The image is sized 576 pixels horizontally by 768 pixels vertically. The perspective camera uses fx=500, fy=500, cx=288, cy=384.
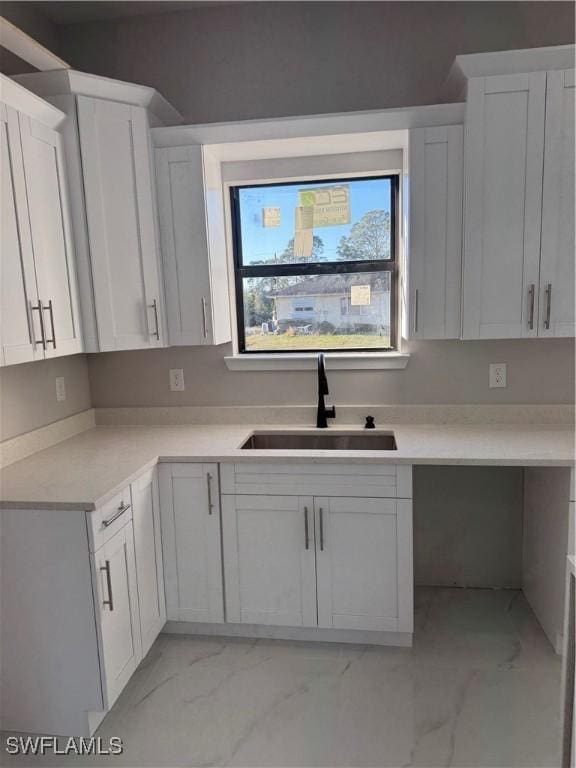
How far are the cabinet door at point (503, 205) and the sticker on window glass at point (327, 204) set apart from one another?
0.65 m

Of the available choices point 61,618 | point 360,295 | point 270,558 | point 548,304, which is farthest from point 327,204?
point 61,618

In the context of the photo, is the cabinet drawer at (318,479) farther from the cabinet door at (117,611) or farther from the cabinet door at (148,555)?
the cabinet door at (117,611)

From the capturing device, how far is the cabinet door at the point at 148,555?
1.97 meters

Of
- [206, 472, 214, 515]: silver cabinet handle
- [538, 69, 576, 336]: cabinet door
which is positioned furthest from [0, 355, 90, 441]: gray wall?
[538, 69, 576, 336]: cabinet door

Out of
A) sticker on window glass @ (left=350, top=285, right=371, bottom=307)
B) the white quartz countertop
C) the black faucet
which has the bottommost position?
the white quartz countertop

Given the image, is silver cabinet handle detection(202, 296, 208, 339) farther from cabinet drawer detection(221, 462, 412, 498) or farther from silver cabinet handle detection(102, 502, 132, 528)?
silver cabinet handle detection(102, 502, 132, 528)

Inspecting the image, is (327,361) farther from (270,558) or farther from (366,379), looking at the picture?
(270,558)

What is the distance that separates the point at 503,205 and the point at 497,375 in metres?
0.81

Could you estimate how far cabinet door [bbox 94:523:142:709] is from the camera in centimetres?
169

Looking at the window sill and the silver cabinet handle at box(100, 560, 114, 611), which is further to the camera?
the window sill

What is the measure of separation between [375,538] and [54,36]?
9.44 ft

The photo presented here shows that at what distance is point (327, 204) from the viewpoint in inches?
101

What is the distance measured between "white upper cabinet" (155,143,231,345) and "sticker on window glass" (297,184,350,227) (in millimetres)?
481

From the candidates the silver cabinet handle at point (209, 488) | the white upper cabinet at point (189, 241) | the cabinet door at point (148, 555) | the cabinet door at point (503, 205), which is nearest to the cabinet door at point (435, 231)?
the cabinet door at point (503, 205)
